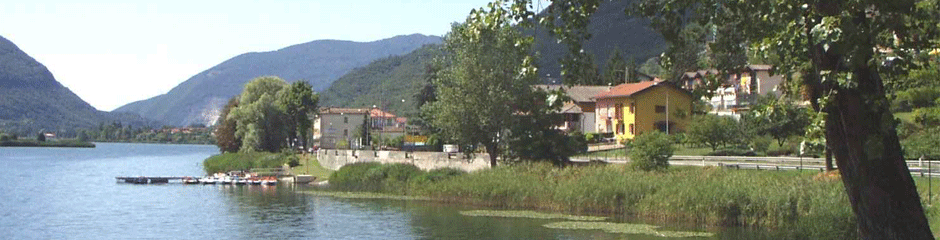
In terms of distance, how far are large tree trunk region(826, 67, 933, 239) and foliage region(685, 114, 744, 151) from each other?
5898 centimetres

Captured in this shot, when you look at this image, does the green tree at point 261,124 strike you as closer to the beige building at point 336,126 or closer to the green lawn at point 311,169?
the green lawn at point 311,169

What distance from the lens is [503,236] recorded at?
3994 centimetres

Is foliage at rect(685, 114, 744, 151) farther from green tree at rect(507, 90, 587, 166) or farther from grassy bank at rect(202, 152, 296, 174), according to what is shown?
grassy bank at rect(202, 152, 296, 174)

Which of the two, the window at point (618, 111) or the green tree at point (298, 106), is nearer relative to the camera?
the window at point (618, 111)

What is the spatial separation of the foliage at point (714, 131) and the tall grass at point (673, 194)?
14.2m

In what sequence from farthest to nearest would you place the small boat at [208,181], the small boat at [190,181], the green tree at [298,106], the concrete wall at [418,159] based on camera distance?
the green tree at [298,106]
the small boat at [190,181]
the small boat at [208,181]
the concrete wall at [418,159]

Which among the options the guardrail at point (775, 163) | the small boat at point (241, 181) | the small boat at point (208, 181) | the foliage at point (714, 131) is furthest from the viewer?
the small boat at point (208, 181)

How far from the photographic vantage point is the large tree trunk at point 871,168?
10.1 m

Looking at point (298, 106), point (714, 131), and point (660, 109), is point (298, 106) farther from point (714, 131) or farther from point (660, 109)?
point (714, 131)

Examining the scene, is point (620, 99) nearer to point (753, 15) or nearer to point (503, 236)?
point (503, 236)

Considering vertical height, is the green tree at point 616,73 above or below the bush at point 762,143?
above

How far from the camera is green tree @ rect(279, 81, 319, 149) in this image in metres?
126

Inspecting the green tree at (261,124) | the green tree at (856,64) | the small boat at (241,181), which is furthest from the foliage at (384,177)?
the green tree at (856,64)

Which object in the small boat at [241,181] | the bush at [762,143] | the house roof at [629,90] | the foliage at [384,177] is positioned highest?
the house roof at [629,90]
